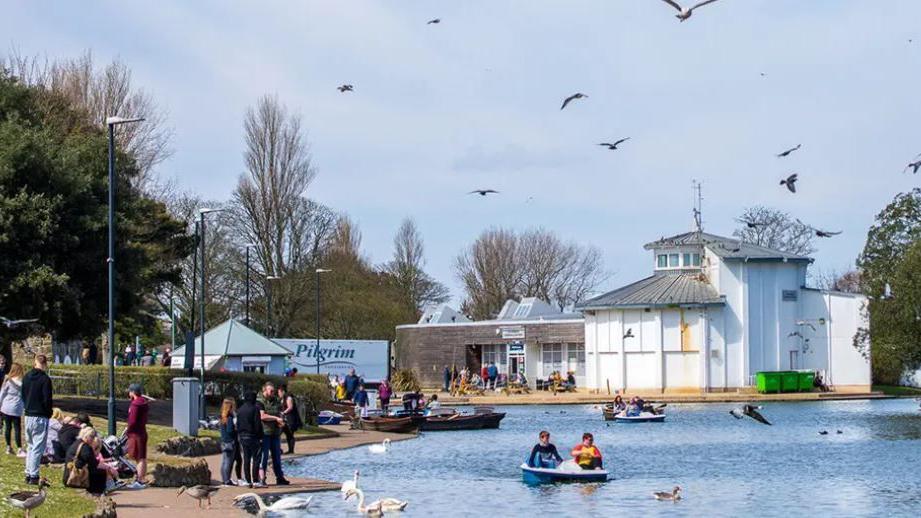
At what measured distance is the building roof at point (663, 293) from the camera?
88812 millimetres

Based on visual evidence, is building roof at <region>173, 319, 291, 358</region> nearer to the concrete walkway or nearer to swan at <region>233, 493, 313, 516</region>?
the concrete walkway

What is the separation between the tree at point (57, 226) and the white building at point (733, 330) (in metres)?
48.2

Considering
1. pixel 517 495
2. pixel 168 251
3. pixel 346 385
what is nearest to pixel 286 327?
pixel 346 385

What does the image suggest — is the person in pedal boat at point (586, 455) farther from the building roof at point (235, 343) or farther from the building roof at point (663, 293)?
the building roof at point (663, 293)

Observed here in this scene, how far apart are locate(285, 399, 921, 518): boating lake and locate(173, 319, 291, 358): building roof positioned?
299 inches

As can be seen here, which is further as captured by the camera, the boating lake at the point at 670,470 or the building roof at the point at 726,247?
the building roof at the point at 726,247

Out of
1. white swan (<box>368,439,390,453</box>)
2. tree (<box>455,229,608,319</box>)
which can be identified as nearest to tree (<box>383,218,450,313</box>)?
tree (<box>455,229,608,319</box>)

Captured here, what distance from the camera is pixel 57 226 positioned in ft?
132

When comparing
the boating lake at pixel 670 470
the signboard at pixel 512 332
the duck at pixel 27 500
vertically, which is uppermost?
the signboard at pixel 512 332

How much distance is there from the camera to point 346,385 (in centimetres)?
6538

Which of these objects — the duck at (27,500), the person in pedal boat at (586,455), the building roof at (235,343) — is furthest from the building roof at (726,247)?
the duck at (27,500)

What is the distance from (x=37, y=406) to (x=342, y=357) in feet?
182

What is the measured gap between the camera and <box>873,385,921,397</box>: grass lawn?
87938mm

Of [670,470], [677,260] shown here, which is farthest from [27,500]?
[677,260]
